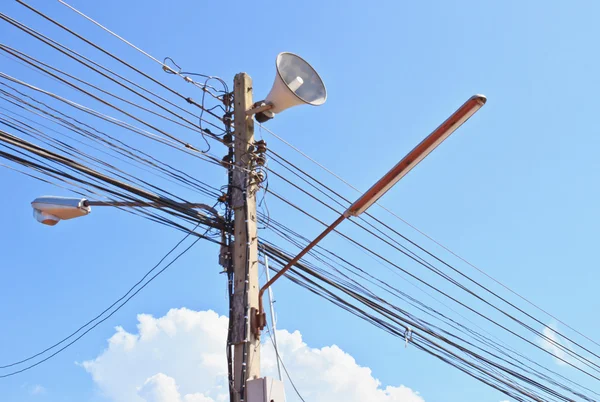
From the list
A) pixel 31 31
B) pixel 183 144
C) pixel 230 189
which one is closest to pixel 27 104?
pixel 31 31

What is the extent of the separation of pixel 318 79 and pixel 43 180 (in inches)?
125

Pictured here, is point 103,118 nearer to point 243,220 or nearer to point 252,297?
point 243,220

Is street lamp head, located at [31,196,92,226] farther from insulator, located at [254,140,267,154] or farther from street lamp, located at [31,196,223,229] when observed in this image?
insulator, located at [254,140,267,154]

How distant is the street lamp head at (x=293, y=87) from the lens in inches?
289

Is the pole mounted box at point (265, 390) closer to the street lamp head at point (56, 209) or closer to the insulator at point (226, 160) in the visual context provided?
the street lamp head at point (56, 209)

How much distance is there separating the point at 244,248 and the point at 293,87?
193 centimetres

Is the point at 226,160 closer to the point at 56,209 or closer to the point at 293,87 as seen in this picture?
the point at 293,87

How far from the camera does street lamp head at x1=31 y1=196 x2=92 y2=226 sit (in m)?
6.17

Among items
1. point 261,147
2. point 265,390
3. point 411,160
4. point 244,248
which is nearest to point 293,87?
point 261,147

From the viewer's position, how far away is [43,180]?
6.46 meters

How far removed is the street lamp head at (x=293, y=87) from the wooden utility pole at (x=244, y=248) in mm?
333

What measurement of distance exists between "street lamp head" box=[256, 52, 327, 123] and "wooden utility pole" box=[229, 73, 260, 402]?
333 mm

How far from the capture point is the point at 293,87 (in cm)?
744

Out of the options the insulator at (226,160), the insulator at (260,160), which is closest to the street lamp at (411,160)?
the insulator at (260,160)
